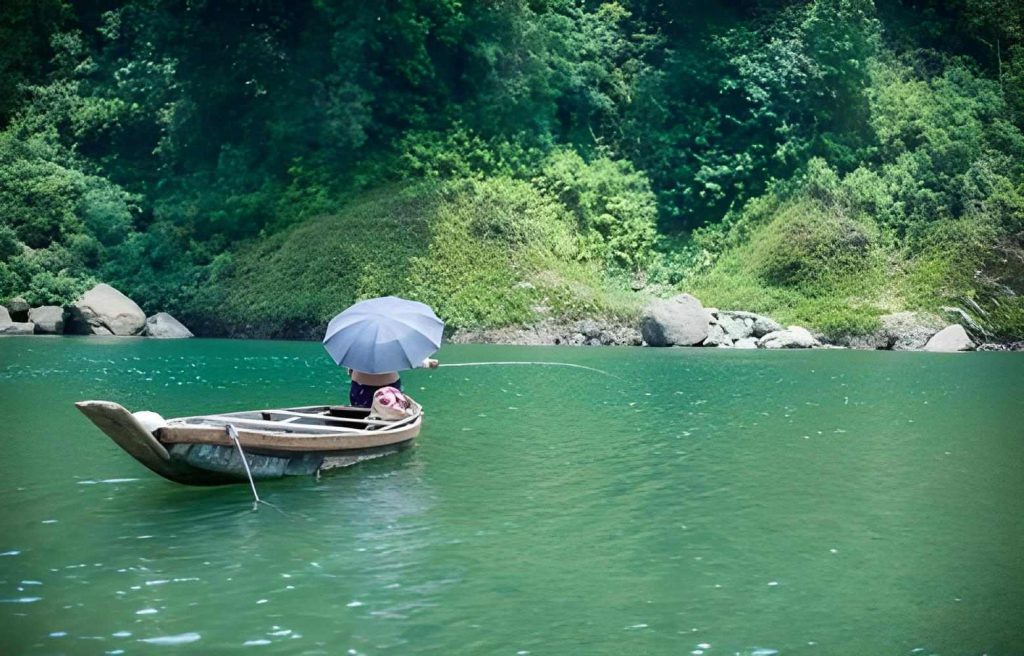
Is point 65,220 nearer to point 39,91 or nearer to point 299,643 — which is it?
point 39,91

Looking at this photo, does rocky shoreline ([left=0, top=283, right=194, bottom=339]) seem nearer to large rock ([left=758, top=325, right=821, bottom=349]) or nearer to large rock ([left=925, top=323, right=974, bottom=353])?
large rock ([left=758, top=325, right=821, bottom=349])

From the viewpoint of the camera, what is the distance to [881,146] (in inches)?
1590

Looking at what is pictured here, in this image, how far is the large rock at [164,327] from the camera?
35688 millimetres

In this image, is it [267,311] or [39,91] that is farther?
[39,91]

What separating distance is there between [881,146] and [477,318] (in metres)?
16.6

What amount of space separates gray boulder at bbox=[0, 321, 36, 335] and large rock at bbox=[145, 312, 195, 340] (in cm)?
351

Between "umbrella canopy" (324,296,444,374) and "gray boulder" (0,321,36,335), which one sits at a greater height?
"gray boulder" (0,321,36,335)

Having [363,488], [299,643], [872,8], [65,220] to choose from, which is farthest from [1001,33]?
[299,643]

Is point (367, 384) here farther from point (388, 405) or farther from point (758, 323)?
point (758, 323)

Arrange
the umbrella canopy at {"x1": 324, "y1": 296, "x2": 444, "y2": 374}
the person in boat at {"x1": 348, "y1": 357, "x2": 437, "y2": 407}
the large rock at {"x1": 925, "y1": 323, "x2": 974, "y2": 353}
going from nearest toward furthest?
1. the umbrella canopy at {"x1": 324, "y1": 296, "x2": 444, "y2": 374}
2. the person in boat at {"x1": 348, "y1": 357, "x2": 437, "y2": 407}
3. the large rock at {"x1": 925, "y1": 323, "x2": 974, "y2": 353}

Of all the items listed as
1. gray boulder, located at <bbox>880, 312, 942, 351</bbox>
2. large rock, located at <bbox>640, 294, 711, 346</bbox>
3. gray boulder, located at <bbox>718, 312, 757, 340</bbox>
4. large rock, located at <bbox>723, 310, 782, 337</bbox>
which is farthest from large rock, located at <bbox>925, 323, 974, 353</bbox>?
large rock, located at <bbox>640, 294, 711, 346</bbox>

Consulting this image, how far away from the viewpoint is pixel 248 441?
11.1 m

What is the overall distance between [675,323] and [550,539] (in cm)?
2516

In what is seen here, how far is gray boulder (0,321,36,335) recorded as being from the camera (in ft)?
114
